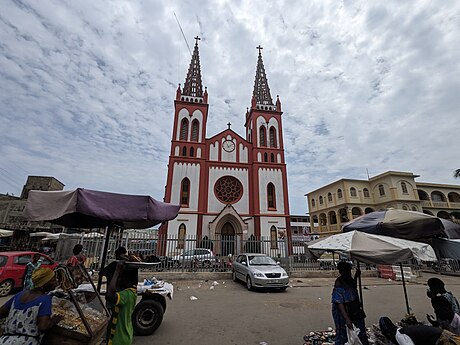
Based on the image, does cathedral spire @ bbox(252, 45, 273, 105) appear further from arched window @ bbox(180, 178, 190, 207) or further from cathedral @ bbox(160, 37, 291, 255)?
arched window @ bbox(180, 178, 190, 207)

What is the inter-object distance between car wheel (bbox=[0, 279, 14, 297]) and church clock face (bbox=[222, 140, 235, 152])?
1901cm

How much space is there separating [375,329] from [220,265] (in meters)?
9.71

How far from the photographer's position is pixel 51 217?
10.4 ft

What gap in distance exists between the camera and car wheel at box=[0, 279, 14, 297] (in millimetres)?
7664

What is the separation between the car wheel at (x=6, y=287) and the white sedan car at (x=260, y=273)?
8.67 meters

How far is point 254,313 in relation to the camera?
231 inches

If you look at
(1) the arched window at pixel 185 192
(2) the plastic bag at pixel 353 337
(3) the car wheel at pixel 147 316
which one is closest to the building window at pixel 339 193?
(1) the arched window at pixel 185 192

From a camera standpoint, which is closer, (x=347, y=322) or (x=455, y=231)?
(x=347, y=322)

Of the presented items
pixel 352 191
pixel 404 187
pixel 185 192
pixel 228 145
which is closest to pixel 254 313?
pixel 185 192

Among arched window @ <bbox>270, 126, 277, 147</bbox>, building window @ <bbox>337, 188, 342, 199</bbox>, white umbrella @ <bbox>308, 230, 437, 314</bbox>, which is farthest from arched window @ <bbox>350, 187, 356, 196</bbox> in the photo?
white umbrella @ <bbox>308, 230, 437, 314</bbox>

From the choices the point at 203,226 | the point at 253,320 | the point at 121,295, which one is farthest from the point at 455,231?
the point at 203,226

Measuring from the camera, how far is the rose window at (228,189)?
73.2ft

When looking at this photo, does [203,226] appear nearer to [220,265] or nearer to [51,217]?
[220,265]

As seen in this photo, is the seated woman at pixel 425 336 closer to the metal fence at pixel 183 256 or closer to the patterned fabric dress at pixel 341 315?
the patterned fabric dress at pixel 341 315
